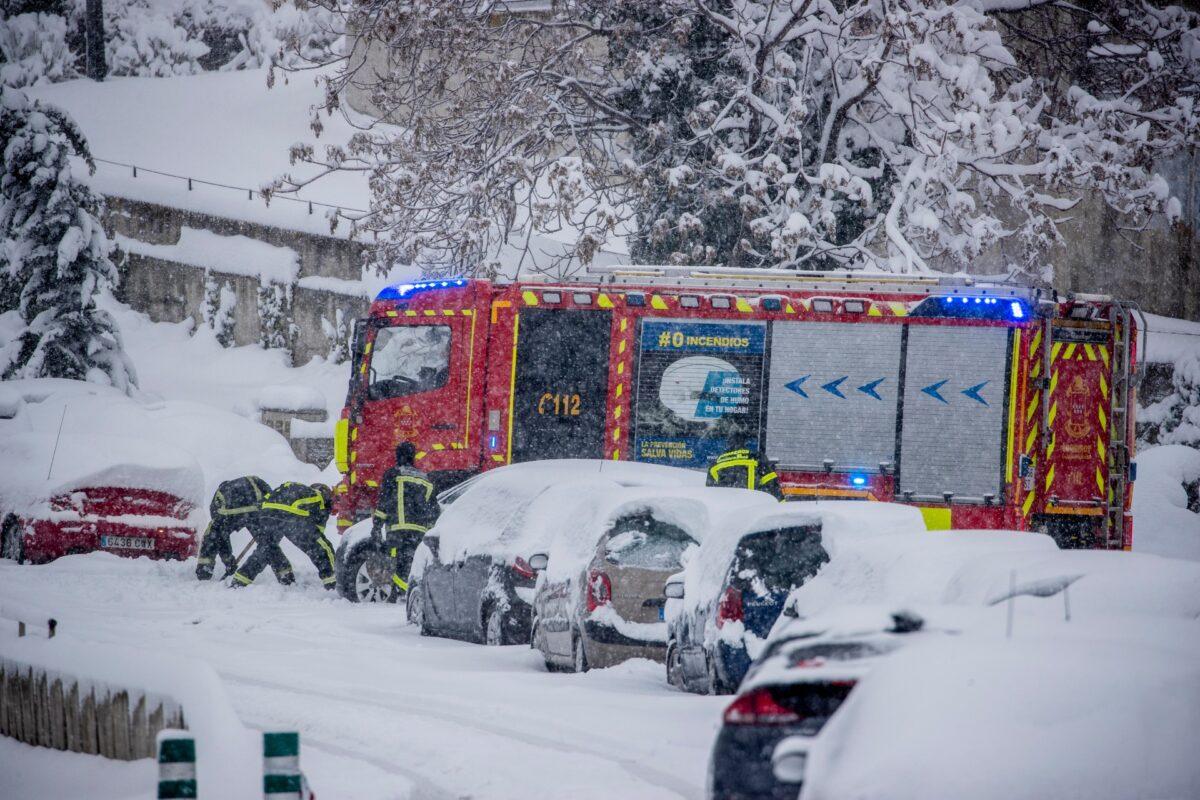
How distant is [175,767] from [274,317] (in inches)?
1645

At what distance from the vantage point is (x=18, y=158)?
107 feet

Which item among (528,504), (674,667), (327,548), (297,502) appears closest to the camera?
(674,667)

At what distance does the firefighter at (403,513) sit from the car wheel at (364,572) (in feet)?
0.63

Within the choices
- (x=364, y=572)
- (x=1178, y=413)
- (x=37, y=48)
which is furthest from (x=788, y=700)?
(x=37, y=48)

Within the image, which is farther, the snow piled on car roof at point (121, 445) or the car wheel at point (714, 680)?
the snow piled on car roof at point (121, 445)

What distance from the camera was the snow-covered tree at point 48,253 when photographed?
32594mm

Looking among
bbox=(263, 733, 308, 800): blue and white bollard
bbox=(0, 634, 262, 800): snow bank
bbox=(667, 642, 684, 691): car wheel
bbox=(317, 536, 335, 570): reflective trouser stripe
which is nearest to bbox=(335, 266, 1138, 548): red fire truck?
bbox=(317, 536, 335, 570): reflective trouser stripe

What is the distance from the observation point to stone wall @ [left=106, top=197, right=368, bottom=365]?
44312 millimetres

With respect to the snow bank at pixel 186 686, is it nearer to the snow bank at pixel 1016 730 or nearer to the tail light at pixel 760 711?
the tail light at pixel 760 711

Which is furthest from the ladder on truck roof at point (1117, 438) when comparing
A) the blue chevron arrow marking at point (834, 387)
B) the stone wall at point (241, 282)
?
the stone wall at point (241, 282)

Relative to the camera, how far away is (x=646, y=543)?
10.5 metres

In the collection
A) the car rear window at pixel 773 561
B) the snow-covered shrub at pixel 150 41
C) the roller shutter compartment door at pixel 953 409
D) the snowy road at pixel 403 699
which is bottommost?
the snowy road at pixel 403 699

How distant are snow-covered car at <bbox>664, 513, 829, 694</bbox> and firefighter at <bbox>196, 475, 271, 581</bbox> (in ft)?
24.8

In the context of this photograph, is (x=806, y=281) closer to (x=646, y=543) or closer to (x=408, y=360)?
(x=408, y=360)
